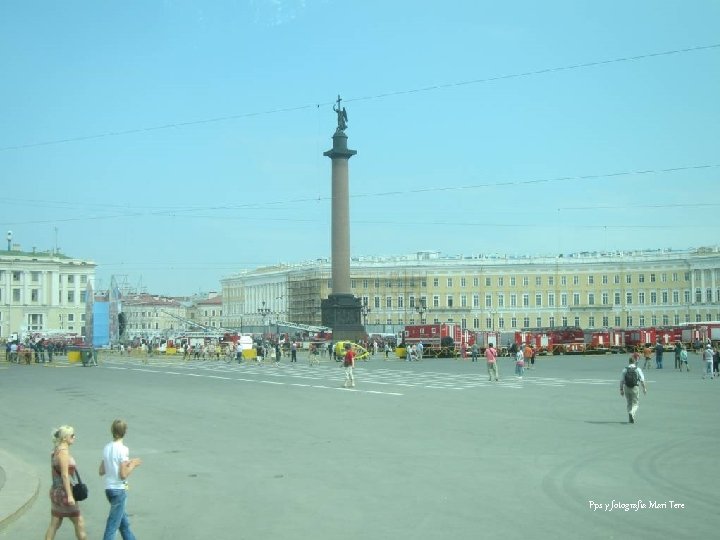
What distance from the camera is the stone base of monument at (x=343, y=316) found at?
243ft

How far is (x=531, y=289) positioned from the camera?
12681 cm

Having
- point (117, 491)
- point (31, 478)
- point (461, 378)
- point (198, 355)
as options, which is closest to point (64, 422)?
point (31, 478)

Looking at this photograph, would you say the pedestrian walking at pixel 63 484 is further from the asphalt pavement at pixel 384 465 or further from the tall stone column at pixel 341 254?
the tall stone column at pixel 341 254

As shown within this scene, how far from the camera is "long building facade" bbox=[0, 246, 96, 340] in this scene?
434ft

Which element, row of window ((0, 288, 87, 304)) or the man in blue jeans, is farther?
row of window ((0, 288, 87, 304))

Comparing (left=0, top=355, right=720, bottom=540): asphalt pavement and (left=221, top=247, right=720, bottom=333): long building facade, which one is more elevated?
(left=221, top=247, right=720, bottom=333): long building facade

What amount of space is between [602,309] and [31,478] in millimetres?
119318

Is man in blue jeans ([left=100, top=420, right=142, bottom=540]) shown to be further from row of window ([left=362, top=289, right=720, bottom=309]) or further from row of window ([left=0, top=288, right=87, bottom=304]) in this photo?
row of window ([left=0, top=288, right=87, bottom=304])

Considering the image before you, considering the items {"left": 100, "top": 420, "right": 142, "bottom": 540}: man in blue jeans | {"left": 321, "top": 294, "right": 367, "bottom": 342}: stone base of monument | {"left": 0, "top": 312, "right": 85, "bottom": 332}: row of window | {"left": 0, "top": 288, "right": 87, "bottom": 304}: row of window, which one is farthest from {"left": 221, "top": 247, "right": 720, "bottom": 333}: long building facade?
{"left": 100, "top": 420, "right": 142, "bottom": 540}: man in blue jeans

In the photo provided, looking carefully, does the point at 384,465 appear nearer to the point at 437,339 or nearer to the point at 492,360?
the point at 492,360

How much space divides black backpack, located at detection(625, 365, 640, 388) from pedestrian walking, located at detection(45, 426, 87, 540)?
14.7 metres

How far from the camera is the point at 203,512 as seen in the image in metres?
10.8

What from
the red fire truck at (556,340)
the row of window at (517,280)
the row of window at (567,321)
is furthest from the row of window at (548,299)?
the red fire truck at (556,340)

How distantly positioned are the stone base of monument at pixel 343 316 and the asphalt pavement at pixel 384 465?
1781 inches
